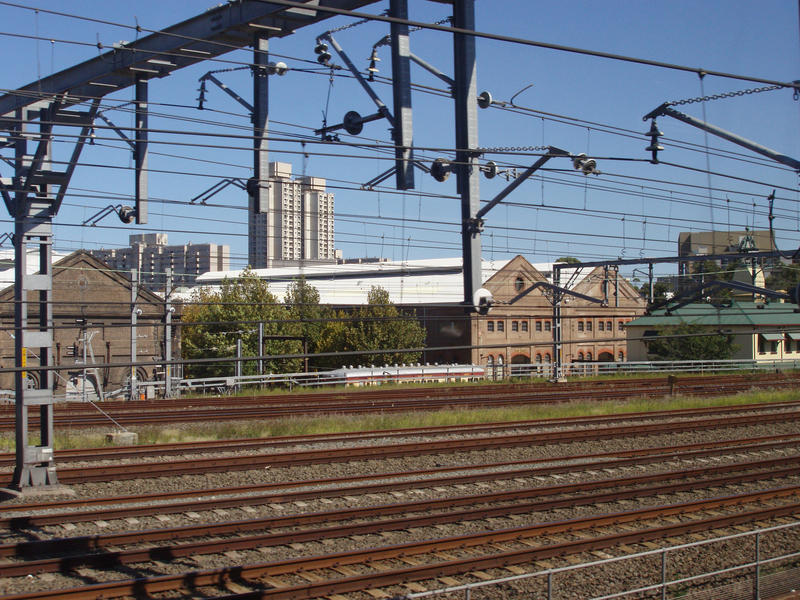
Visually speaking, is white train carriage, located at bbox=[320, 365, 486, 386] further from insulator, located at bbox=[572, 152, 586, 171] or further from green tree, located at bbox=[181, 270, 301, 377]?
insulator, located at bbox=[572, 152, 586, 171]

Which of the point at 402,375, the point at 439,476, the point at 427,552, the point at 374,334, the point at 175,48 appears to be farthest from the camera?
the point at 374,334

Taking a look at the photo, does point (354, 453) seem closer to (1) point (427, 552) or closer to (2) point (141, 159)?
(1) point (427, 552)

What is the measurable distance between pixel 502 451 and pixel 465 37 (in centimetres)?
965

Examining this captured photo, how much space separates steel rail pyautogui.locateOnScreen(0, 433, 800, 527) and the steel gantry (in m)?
1.40

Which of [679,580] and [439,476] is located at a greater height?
[679,580]

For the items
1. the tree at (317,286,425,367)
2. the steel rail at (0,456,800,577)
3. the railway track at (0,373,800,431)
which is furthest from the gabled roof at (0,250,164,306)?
the steel rail at (0,456,800,577)

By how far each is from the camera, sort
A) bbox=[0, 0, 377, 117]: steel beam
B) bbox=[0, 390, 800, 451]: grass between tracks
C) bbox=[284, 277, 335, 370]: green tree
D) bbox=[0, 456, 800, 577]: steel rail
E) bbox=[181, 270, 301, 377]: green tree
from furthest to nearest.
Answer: bbox=[181, 270, 301, 377]: green tree, bbox=[284, 277, 335, 370]: green tree, bbox=[0, 390, 800, 451]: grass between tracks, bbox=[0, 0, 377, 117]: steel beam, bbox=[0, 456, 800, 577]: steel rail

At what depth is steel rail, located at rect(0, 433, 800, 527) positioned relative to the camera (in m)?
10.9

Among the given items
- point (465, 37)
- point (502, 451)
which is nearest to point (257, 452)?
point (502, 451)

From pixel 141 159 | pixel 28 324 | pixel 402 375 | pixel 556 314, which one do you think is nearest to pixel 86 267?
pixel 402 375

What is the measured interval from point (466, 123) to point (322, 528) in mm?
5330

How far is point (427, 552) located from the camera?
927cm

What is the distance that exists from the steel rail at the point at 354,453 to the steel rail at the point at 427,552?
550cm

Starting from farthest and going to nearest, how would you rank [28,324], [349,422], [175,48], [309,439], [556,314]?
[556,314] → [349,422] → [309,439] → [28,324] → [175,48]
